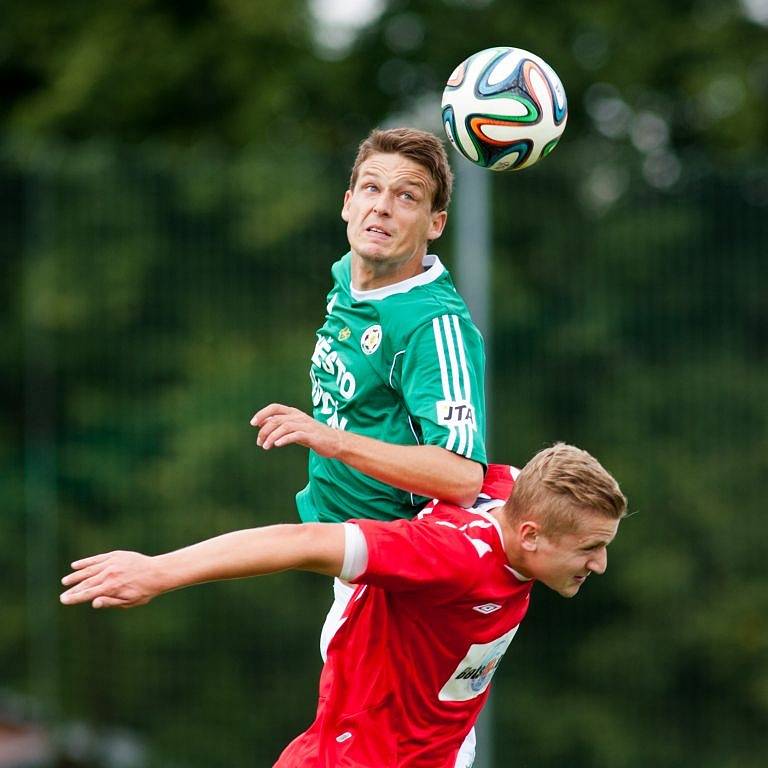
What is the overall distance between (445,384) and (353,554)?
77 cm

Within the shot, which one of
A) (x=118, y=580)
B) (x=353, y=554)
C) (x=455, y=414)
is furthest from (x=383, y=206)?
(x=118, y=580)

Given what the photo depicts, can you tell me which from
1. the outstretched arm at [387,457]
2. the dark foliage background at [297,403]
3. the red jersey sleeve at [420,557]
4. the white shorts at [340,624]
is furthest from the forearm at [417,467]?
the dark foliage background at [297,403]

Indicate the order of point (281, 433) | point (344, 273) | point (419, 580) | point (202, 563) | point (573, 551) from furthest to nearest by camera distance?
point (344, 273) → point (573, 551) → point (419, 580) → point (281, 433) → point (202, 563)

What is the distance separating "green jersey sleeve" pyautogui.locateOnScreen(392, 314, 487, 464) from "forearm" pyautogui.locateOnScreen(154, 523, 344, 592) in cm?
72

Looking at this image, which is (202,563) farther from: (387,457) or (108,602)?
(387,457)

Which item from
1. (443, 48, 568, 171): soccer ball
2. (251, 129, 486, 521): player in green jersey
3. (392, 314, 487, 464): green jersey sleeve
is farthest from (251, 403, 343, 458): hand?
(443, 48, 568, 171): soccer ball

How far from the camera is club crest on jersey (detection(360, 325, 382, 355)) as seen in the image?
5.24m

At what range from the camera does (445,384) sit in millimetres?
5051

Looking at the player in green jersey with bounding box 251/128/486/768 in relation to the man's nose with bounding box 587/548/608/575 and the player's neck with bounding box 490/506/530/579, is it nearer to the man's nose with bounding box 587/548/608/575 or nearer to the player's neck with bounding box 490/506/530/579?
the player's neck with bounding box 490/506/530/579

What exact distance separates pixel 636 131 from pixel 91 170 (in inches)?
236

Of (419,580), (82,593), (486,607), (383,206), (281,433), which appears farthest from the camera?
(383,206)

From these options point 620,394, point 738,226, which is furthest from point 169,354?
point 738,226

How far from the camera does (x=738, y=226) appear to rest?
12820mm

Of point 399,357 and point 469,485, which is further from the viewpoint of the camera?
point 399,357
